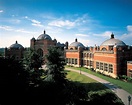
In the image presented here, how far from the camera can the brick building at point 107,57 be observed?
3139cm

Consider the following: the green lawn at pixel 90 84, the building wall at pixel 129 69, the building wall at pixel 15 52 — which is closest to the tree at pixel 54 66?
the green lawn at pixel 90 84

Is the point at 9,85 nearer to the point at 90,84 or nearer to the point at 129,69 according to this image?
the point at 90,84

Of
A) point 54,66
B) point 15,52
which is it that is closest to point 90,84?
point 54,66

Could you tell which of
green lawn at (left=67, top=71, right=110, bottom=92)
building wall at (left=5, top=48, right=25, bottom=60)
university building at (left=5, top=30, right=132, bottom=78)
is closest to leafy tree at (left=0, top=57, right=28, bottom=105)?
green lawn at (left=67, top=71, right=110, bottom=92)

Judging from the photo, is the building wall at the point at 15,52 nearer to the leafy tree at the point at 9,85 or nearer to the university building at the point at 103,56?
the university building at the point at 103,56

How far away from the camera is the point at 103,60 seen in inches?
1436

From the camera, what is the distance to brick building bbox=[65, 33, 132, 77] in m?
31.4

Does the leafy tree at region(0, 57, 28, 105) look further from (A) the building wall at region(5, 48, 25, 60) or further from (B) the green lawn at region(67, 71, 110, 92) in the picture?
(A) the building wall at region(5, 48, 25, 60)

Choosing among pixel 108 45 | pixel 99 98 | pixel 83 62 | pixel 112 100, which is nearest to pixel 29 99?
Result: pixel 99 98

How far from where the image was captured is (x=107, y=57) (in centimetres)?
3447

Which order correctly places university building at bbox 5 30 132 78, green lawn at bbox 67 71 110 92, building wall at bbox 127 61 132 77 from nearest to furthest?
green lawn at bbox 67 71 110 92 < building wall at bbox 127 61 132 77 < university building at bbox 5 30 132 78

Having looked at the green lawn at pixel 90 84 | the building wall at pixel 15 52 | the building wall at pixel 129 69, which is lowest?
the green lawn at pixel 90 84

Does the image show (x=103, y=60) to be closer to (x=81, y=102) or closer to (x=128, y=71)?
(x=128, y=71)

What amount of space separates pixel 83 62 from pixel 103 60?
44.2ft
